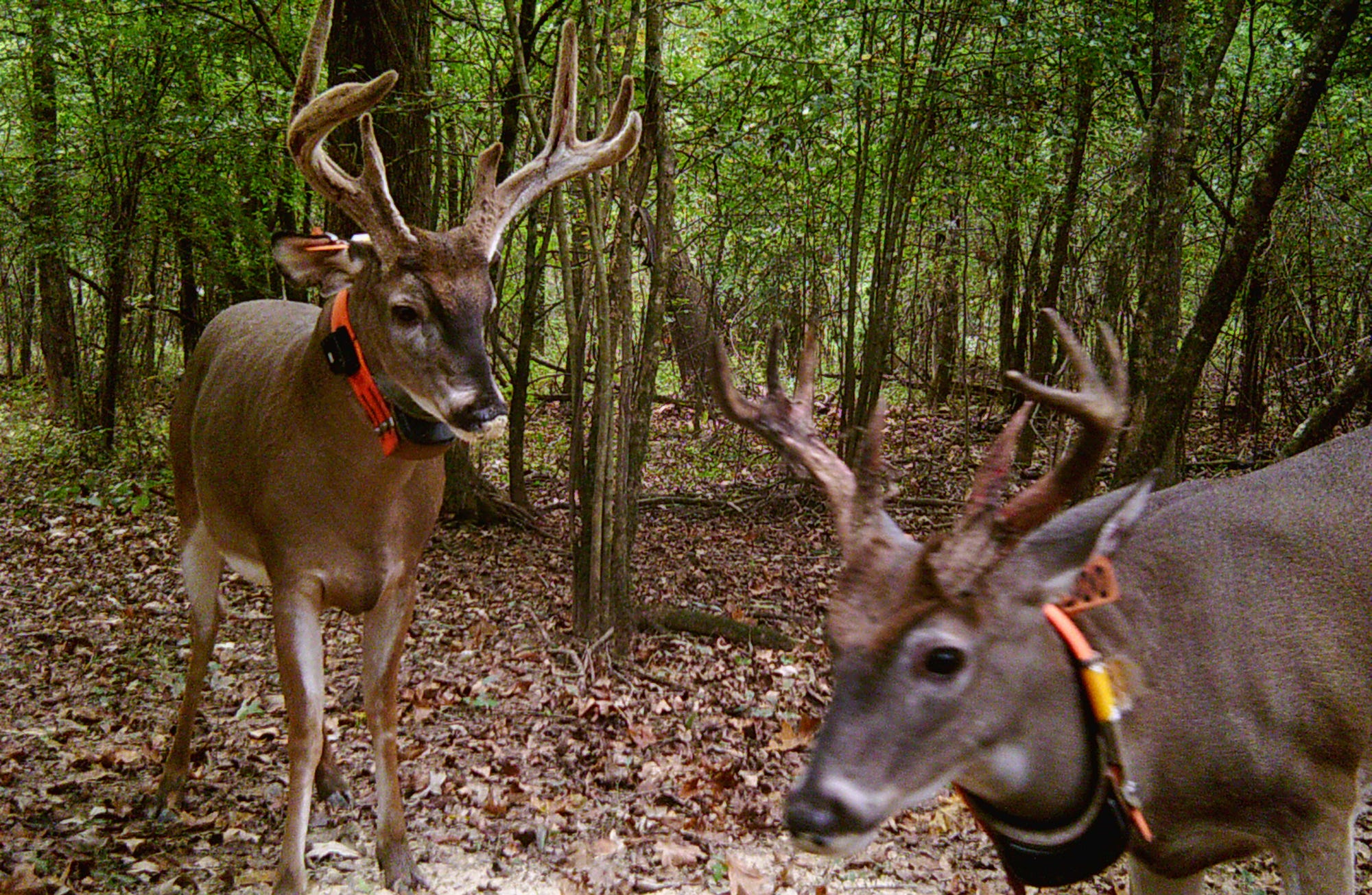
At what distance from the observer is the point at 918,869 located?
A: 12.8ft

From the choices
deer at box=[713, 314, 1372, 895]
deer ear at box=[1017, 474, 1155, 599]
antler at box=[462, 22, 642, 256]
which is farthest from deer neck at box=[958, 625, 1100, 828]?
antler at box=[462, 22, 642, 256]

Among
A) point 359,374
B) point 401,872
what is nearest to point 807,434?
point 359,374

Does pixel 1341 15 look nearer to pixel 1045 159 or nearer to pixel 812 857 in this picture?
pixel 1045 159

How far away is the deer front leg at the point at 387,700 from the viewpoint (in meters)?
3.90

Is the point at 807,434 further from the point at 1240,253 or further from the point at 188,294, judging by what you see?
the point at 188,294

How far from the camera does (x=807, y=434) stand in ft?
8.82

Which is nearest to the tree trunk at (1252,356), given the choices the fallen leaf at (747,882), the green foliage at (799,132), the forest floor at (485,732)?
the green foliage at (799,132)

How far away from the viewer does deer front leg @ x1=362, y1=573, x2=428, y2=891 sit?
3.90 m

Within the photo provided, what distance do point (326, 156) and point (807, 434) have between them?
2.20 metres

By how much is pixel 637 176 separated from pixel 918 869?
393 cm

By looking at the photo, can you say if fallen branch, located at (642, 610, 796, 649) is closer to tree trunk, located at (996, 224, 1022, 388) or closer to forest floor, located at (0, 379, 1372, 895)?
forest floor, located at (0, 379, 1372, 895)

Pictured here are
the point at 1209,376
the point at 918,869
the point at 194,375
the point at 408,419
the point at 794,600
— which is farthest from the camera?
the point at 1209,376

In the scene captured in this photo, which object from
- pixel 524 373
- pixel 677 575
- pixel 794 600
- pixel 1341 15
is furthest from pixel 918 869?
pixel 524 373

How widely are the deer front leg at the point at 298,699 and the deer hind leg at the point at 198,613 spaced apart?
1027 millimetres
